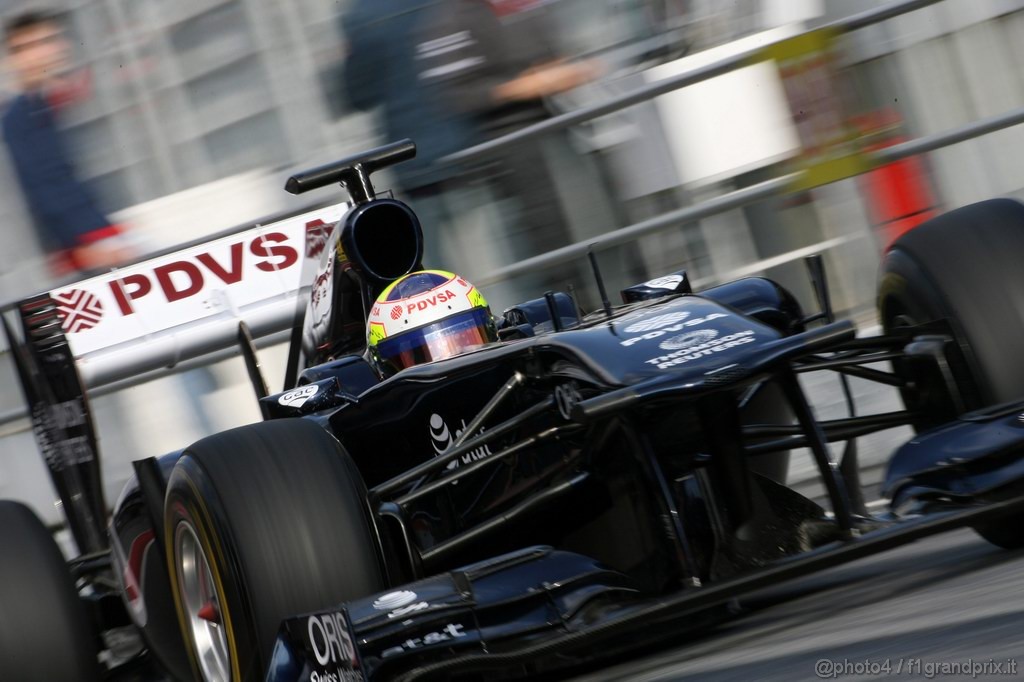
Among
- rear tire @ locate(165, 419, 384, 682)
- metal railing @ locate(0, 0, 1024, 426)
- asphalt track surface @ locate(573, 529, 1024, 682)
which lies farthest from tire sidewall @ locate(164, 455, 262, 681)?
metal railing @ locate(0, 0, 1024, 426)

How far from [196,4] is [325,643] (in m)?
6.84

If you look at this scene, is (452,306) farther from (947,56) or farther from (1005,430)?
(947,56)

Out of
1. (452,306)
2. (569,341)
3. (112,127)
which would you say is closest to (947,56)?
(452,306)

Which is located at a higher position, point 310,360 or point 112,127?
point 112,127

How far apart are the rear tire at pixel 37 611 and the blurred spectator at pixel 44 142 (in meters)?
2.95

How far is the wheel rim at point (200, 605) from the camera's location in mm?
4168

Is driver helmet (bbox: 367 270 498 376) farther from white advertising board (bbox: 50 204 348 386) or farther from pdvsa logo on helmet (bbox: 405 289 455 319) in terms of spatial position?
white advertising board (bbox: 50 204 348 386)

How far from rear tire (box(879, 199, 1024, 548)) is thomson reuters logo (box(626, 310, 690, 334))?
33.4 inches

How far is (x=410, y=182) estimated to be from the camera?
7.29m

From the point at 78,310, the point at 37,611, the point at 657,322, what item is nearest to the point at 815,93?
the point at 657,322

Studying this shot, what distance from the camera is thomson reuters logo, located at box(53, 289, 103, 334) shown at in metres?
7.65

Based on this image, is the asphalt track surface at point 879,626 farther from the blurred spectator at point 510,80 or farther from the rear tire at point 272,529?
the blurred spectator at point 510,80

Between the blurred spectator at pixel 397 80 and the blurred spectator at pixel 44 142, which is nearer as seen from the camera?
the blurred spectator at pixel 397 80

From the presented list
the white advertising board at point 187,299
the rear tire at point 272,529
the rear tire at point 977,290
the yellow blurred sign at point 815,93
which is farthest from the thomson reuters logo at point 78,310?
the rear tire at point 977,290
